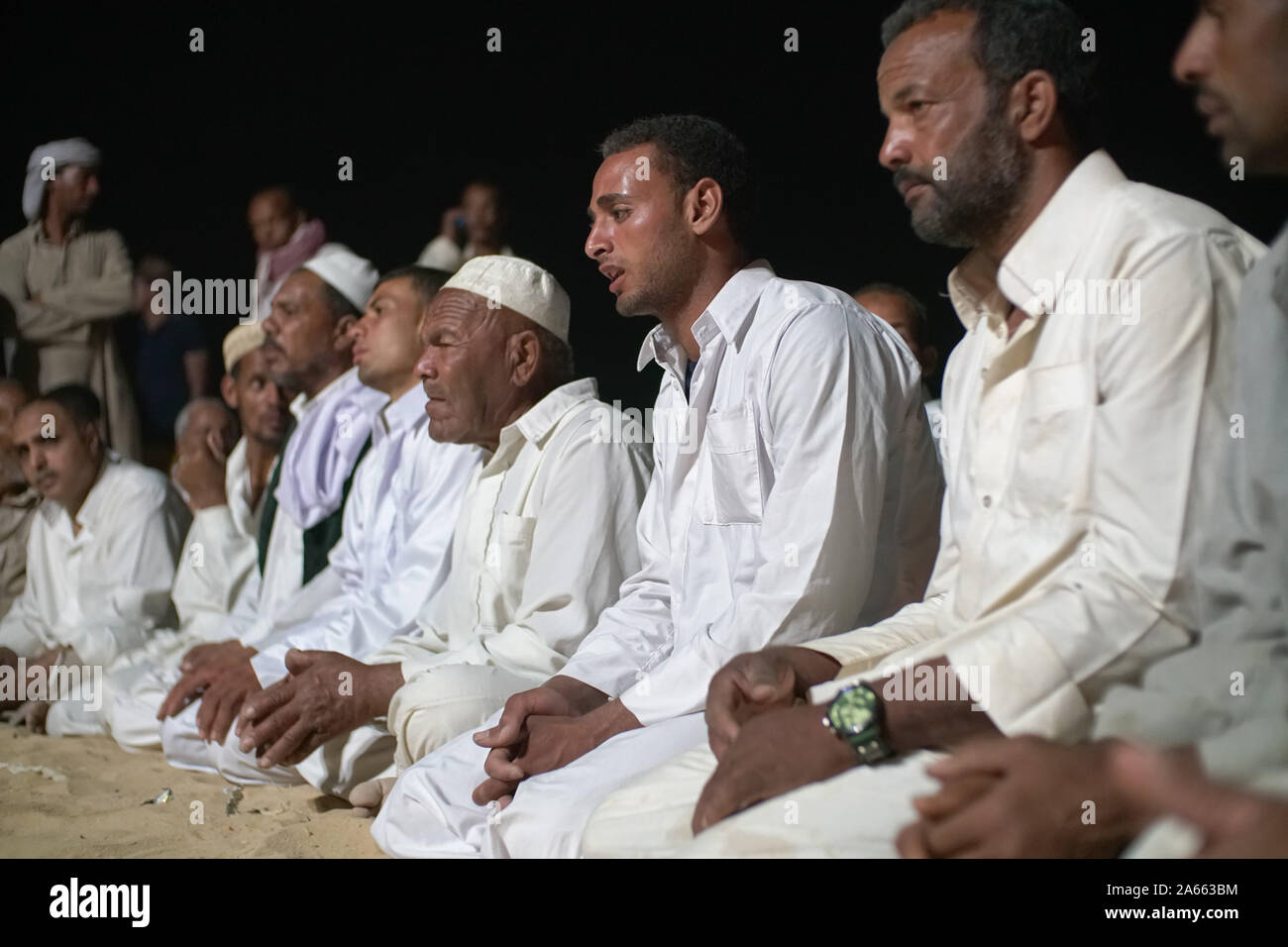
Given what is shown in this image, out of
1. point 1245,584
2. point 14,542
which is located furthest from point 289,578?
point 1245,584

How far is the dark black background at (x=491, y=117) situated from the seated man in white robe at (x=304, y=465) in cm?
89

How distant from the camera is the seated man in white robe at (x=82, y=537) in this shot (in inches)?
206

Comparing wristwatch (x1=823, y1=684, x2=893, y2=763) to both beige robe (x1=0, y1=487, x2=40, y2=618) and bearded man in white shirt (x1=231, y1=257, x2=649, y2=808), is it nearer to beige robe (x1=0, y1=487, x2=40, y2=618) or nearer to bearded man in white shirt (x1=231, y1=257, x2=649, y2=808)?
bearded man in white shirt (x1=231, y1=257, x2=649, y2=808)

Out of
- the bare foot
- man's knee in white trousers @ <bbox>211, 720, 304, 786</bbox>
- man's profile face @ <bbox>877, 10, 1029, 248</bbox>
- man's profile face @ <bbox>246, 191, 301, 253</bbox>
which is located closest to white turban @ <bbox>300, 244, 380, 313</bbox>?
man's profile face @ <bbox>246, 191, 301, 253</bbox>

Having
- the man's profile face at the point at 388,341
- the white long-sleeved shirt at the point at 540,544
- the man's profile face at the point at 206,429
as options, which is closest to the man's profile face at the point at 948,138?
the white long-sleeved shirt at the point at 540,544

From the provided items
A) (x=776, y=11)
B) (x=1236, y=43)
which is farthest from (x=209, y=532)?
(x=1236, y=43)

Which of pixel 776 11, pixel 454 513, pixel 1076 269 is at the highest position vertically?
pixel 776 11

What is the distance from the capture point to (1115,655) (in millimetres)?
1822

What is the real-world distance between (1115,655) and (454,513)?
8.54 feet

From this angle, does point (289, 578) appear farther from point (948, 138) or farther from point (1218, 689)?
point (1218, 689)

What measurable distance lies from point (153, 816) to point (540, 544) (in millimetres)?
1261

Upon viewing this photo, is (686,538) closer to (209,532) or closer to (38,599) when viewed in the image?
(209,532)

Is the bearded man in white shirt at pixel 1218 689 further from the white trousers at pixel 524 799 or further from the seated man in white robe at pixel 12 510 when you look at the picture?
the seated man in white robe at pixel 12 510

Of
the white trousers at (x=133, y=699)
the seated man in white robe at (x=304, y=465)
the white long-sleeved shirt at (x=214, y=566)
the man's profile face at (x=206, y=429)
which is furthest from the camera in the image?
the man's profile face at (x=206, y=429)
